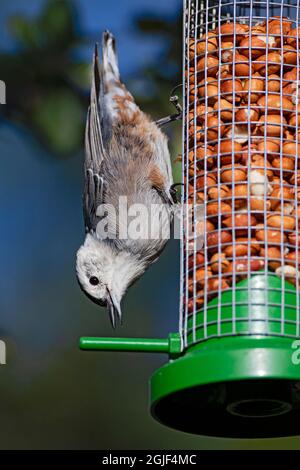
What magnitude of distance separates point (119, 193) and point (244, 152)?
201 cm

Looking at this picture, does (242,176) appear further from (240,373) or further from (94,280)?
(94,280)

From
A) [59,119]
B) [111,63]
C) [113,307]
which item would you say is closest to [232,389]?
[59,119]

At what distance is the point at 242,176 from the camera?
15.4 feet

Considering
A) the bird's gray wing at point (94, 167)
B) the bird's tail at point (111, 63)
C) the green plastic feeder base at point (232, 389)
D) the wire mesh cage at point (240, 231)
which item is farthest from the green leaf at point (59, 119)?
the green plastic feeder base at point (232, 389)

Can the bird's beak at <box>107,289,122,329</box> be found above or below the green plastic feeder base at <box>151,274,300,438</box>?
above

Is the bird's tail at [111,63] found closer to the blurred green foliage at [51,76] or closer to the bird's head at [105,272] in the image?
the bird's head at [105,272]

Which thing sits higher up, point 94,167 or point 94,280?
point 94,167

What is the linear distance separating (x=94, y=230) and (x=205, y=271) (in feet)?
6.72

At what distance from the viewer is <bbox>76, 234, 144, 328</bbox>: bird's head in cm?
645

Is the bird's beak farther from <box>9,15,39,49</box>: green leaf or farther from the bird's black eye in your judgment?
<box>9,15,39,49</box>: green leaf

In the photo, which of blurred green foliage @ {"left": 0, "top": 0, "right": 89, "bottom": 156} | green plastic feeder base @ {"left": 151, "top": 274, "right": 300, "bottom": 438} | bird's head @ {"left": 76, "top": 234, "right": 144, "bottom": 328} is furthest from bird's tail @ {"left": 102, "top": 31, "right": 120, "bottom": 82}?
green plastic feeder base @ {"left": 151, "top": 274, "right": 300, "bottom": 438}

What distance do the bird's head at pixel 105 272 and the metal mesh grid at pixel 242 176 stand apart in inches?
60.0

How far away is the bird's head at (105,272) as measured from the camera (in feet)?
21.2
